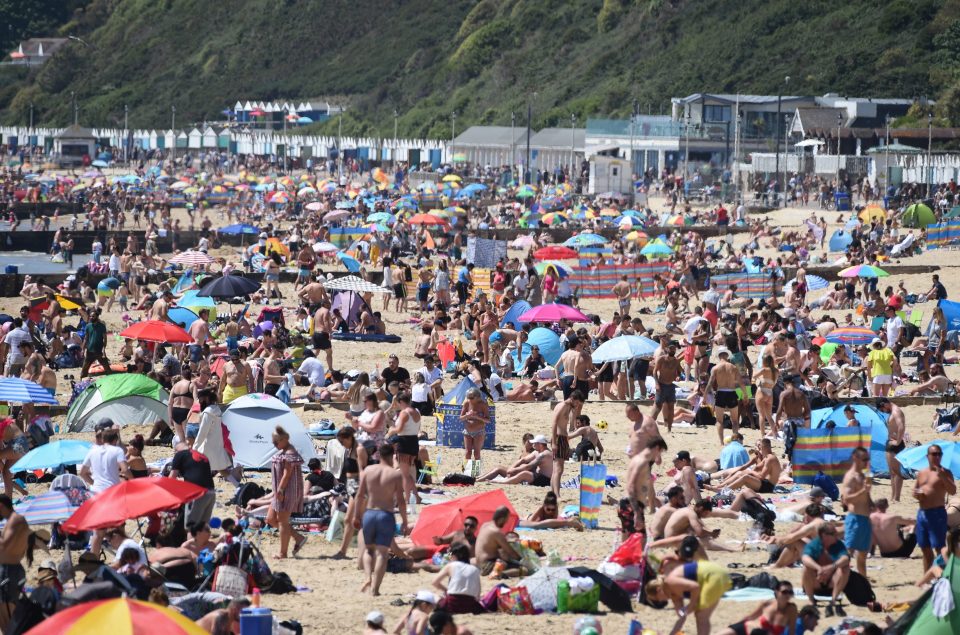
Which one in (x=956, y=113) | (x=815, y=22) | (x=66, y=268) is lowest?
(x=66, y=268)

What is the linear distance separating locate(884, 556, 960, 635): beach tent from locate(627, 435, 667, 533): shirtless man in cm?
261

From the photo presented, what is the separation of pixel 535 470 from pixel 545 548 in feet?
6.49

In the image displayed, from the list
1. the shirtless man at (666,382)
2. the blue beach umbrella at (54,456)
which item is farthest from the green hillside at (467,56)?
the blue beach umbrella at (54,456)

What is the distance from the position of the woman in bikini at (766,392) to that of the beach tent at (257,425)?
4308 millimetres

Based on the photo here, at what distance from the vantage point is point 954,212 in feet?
104

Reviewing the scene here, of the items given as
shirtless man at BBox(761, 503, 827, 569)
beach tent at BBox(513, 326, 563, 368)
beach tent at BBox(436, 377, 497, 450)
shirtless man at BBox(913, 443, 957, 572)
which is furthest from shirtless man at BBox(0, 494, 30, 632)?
beach tent at BBox(513, 326, 563, 368)

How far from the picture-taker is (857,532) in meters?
9.48

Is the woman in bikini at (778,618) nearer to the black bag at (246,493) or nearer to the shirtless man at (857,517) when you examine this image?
the shirtless man at (857,517)

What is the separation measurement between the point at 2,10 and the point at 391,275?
10679 centimetres

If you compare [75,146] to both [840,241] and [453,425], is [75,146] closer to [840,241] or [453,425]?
[840,241]

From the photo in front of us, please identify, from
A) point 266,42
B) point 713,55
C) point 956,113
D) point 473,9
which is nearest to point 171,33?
point 266,42

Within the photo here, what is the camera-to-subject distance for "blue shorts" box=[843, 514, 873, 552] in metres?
9.45

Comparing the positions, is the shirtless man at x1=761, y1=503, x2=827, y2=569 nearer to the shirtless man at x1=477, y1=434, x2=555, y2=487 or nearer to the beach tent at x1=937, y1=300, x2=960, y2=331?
the shirtless man at x1=477, y1=434, x2=555, y2=487

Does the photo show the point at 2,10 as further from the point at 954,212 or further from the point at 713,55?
the point at 954,212
